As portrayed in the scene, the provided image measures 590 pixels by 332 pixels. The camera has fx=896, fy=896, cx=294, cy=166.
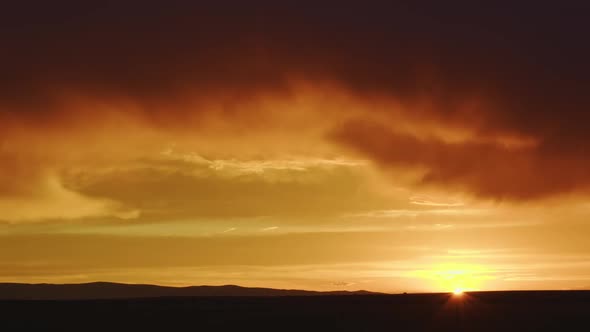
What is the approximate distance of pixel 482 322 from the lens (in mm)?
46625

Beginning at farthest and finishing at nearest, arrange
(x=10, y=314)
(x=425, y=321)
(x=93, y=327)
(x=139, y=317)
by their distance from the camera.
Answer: (x=10, y=314) → (x=139, y=317) → (x=425, y=321) → (x=93, y=327)

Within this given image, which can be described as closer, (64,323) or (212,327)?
(212,327)

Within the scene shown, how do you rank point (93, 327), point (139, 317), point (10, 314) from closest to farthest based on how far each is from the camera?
point (93, 327) < point (139, 317) < point (10, 314)

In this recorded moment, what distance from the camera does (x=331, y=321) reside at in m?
48.8

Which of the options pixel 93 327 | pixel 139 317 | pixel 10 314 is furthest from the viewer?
pixel 10 314

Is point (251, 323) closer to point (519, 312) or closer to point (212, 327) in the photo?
point (212, 327)

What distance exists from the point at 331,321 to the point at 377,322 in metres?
2.54

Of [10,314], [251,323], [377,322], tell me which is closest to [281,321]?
[251,323]

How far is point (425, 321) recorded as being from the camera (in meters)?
48.5

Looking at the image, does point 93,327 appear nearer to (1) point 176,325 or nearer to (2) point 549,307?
(1) point 176,325

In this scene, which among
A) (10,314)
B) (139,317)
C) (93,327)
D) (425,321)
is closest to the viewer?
(93,327)

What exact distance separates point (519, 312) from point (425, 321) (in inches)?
370

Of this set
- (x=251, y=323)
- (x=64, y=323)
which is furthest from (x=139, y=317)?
(x=251, y=323)

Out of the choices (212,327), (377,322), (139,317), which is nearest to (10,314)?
(139,317)
